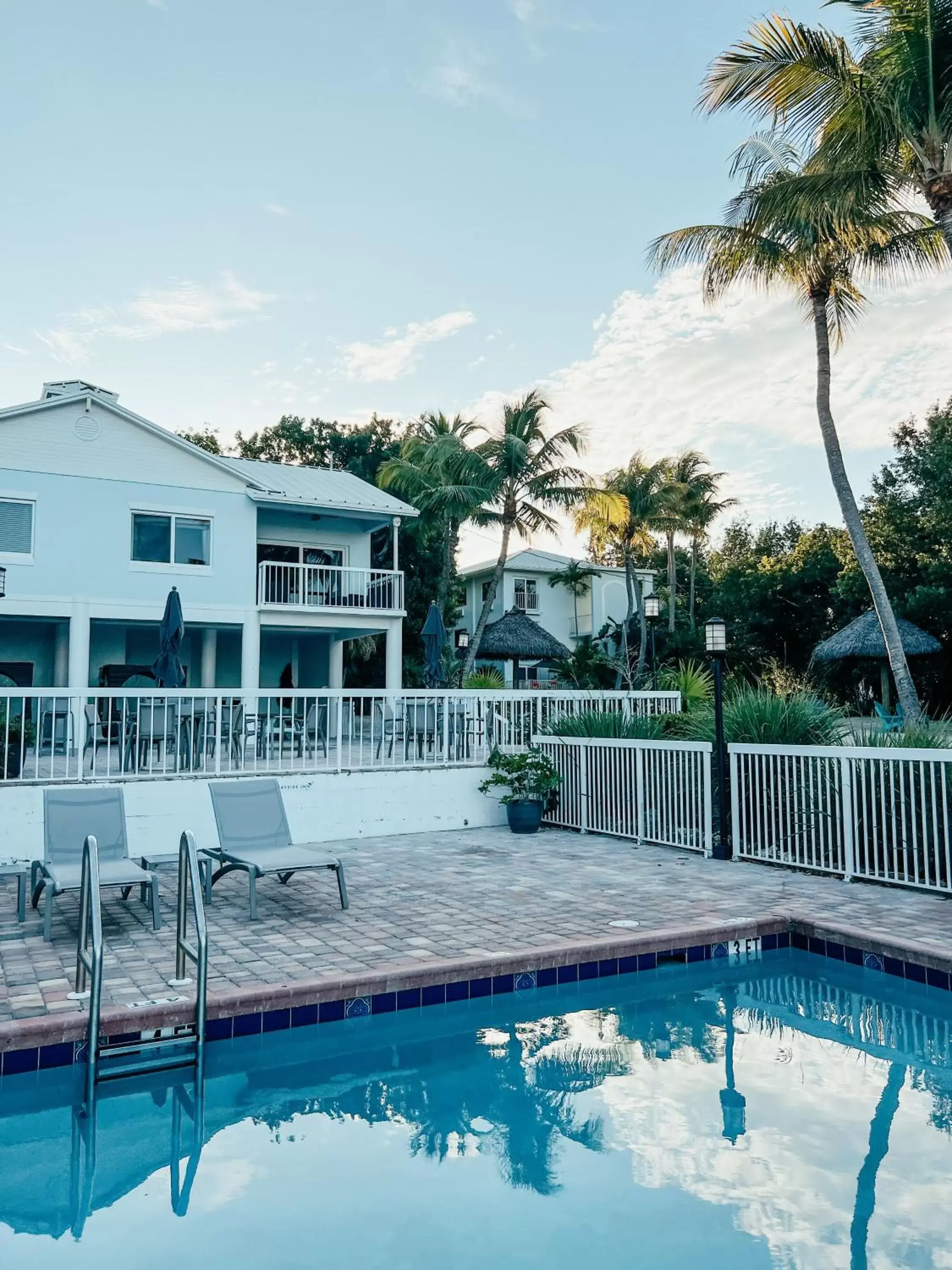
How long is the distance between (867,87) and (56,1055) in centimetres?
1354

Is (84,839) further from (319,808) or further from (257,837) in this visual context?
(319,808)

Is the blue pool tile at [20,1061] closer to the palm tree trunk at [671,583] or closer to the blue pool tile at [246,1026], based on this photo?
the blue pool tile at [246,1026]

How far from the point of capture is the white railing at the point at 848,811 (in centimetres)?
761

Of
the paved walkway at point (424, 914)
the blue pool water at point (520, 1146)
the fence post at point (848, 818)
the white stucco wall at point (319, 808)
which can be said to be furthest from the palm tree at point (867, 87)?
the blue pool water at point (520, 1146)

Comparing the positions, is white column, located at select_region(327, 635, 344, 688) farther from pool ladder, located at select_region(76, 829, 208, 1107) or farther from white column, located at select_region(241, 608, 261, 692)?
pool ladder, located at select_region(76, 829, 208, 1107)

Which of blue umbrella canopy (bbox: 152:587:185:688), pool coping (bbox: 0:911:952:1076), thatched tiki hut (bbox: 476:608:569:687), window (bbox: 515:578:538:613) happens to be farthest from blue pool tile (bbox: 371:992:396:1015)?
window (bbox: 515:578:538:613)

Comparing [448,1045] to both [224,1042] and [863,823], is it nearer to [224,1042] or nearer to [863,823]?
[224,1042]

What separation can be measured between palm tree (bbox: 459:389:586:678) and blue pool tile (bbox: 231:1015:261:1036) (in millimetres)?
21394

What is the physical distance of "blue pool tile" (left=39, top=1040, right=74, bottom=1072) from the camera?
4.45m

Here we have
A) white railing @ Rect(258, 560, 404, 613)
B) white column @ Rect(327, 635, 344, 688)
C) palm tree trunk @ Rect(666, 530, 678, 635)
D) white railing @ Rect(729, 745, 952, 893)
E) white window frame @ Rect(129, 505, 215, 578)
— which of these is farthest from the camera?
palm tree trunk @ Rect(666, 530, 678, 635)

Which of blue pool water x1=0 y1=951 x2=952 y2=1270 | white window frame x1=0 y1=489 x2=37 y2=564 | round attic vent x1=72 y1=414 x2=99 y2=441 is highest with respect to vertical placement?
round attic vent x1=72 y1=414 x2=99 y2=441

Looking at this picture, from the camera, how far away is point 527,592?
127 feet

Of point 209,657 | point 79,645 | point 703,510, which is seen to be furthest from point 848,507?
point 703,510

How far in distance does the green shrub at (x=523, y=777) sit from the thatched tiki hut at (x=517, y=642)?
17.4 meters
